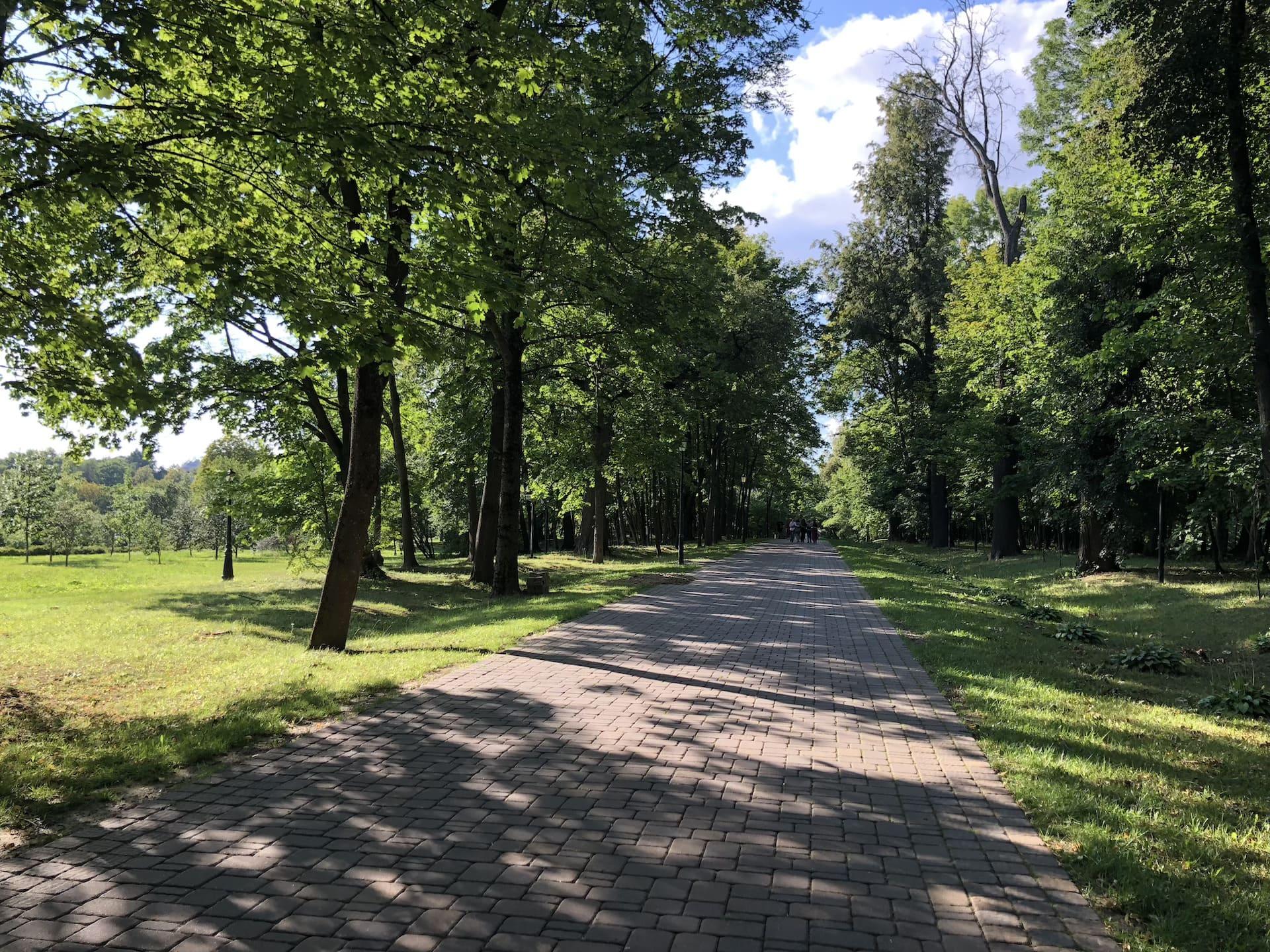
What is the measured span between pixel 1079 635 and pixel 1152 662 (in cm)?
217

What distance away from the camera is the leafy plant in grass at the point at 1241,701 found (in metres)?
7.52

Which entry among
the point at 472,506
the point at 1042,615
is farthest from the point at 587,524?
the point at 1042,615

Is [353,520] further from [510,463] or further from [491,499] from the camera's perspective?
[491,499]

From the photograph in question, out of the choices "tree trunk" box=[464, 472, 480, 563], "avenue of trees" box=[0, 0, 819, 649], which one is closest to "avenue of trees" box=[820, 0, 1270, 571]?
"avenue of trees" box=[0, 0, 819, 649]

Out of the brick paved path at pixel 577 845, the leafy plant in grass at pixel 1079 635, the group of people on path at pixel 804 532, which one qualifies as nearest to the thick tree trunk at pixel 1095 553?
the leafy plant in grass at pixel 1079 635

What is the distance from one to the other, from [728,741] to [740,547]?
111 ft

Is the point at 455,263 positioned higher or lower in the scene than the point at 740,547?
higher

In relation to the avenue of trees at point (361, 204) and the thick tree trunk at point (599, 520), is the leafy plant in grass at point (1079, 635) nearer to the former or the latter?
the avenue of trees at point (361, 204)

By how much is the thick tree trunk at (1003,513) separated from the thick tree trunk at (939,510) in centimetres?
Answer: 644

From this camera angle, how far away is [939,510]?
124 ft

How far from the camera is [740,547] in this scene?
3944 centimetres

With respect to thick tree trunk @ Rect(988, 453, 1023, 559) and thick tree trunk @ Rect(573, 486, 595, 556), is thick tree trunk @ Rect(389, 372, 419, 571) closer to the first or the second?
thick tree trunk @ Rect(573, 486, 595, 556)

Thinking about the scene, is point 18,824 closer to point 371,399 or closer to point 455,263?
point 455,263

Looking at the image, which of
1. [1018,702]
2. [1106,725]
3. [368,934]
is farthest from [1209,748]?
[368,934]
